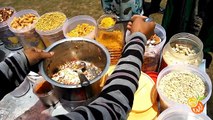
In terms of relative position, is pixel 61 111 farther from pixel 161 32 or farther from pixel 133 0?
pixel 133 0

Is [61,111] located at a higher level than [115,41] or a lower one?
lower

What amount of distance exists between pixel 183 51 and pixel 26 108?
986 mm

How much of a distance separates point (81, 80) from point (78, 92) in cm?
6

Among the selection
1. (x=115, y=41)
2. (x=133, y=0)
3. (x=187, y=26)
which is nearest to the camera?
(x=115, y=41)

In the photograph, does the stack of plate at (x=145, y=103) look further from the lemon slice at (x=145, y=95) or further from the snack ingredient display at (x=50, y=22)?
the snack ingredient display at (x=50, y=22)

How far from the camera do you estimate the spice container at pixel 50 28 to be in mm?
1593

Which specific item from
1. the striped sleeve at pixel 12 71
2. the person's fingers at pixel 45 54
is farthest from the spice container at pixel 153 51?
the striped sleeve at pixel 12 71

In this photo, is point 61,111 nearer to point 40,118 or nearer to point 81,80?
point 40,118

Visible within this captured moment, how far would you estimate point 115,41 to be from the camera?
1.46 m

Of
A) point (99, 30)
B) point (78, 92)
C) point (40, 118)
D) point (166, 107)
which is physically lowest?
point (40, 118)

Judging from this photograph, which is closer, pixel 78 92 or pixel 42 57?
pixel 78 92

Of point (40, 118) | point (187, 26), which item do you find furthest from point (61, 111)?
point (187, 26)

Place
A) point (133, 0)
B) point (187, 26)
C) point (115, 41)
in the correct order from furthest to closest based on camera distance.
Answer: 1. point (187, 26)
2. point (133, 0)
3. point (115, 41)

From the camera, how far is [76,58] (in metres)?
1.42
